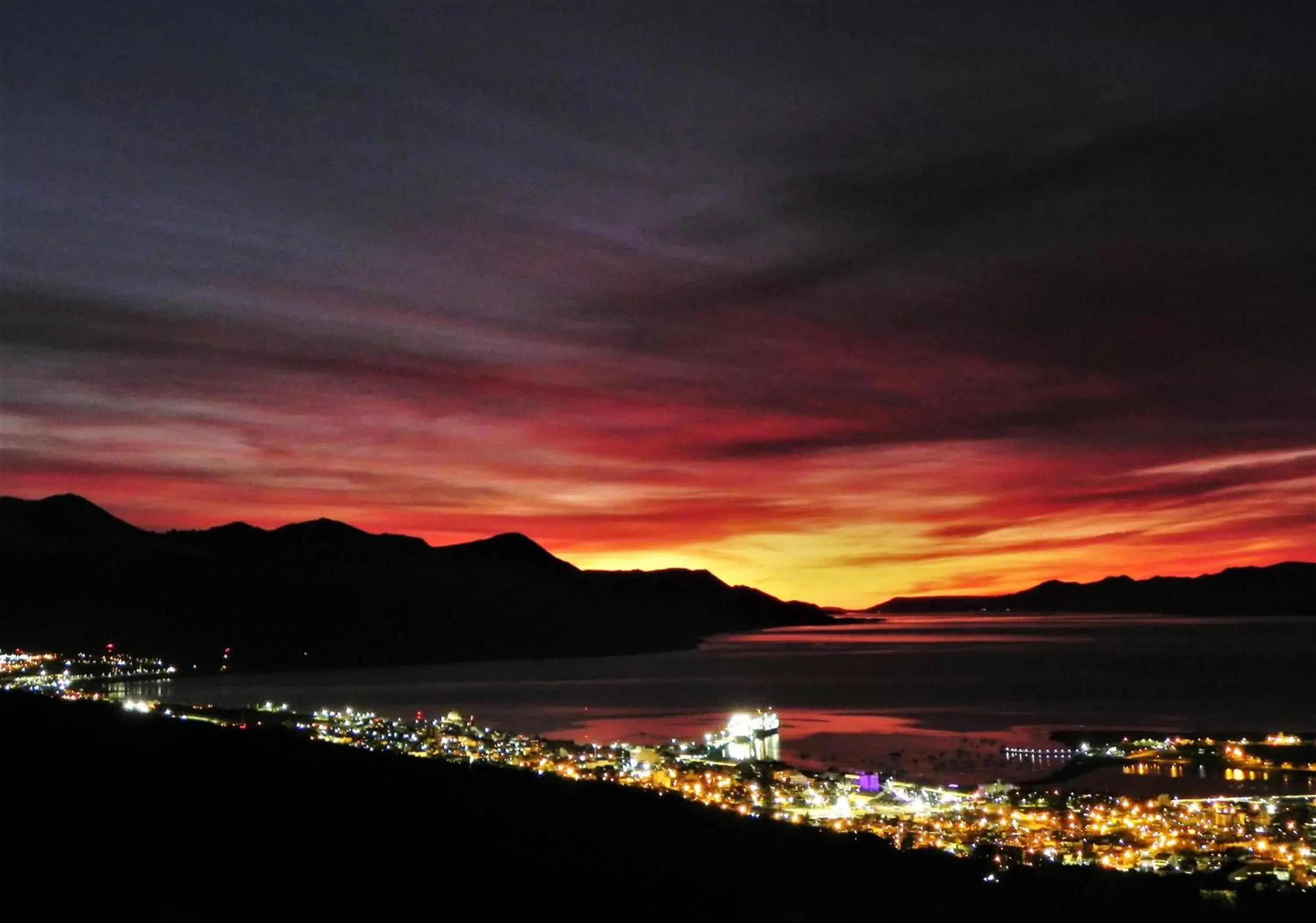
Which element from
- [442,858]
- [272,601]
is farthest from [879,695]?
[272,601]

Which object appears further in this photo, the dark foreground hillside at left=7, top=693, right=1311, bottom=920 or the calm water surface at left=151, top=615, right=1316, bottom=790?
the calm water surface at left=151, top=615, right=1316, bottom=790

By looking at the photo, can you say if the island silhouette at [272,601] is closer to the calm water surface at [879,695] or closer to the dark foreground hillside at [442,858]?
the calm water surface at [879,695]

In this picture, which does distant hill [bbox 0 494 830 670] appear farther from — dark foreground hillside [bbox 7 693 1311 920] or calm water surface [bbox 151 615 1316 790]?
dark foreground hillside [bbox 7 693 1311 920]

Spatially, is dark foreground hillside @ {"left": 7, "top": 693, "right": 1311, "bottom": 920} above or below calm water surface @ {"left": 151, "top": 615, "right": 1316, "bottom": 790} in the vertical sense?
above

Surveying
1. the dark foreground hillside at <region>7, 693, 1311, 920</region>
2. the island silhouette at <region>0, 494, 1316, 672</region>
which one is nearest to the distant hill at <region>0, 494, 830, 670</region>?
the island silhouette at <region>0, 494, 1316, 672</region>

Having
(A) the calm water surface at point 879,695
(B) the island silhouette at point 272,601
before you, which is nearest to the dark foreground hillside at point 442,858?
(A) the calm water surface at point 879,695

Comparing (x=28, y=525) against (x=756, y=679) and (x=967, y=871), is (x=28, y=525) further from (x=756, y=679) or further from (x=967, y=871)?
(x=967, y=871)

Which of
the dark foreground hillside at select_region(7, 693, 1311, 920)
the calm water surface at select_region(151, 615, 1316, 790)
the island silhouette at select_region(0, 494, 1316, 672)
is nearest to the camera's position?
the dark foreground hillside at select_region(7, 693, 1311, 920)
